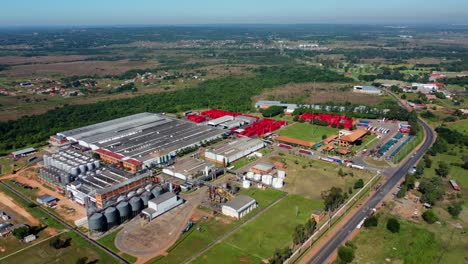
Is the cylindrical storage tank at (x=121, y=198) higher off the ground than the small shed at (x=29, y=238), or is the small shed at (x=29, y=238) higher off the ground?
the cylindrical storage tank at (x=121, y=198)

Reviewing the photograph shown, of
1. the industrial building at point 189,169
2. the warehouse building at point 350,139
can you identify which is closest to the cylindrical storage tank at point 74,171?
the industrial building at point 189,169

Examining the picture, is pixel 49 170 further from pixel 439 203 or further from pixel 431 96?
pixel 431 96

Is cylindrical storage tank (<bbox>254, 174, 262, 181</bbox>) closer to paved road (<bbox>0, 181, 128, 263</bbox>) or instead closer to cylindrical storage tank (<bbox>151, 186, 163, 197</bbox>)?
cylindrical storage tank (<bbox>151, 186, 163, 197</bbox>)

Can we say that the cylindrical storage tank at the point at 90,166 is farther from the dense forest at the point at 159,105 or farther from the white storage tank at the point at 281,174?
the white storage tank at the point at 281,174

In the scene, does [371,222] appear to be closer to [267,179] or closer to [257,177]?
[267,179]

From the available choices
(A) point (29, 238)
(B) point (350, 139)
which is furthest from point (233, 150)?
(A) point (29, 238)
